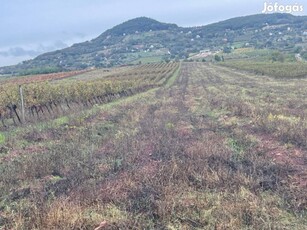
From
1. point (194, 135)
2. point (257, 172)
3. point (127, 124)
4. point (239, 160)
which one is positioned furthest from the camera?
point (127, 124)

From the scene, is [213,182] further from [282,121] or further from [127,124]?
[127,124]

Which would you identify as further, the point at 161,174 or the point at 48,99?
the point at 48,99

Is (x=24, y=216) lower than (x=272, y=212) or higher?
higher

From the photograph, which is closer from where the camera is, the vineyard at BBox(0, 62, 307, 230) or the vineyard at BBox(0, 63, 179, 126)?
the vineyard at BBox(0, 62, 307, 230)

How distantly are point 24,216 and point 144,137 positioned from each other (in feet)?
25.9

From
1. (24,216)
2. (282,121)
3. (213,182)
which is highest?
(24,216)

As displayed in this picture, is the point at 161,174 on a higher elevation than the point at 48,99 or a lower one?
higher

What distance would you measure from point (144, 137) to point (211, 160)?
4.72 meters

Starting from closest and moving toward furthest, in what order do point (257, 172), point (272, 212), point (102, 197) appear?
point (272, 212), point (102, 197), point (257, 172)

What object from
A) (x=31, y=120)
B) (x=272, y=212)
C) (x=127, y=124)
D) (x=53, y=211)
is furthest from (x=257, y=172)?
(x=31, y=120)

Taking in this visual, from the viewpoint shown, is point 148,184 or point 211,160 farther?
point 211,160

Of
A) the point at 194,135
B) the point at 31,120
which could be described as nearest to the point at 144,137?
the point at 194,135

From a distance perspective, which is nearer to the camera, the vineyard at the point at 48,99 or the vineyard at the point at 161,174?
the vineyard at the point at 161,174

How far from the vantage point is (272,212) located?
7.38 metres
